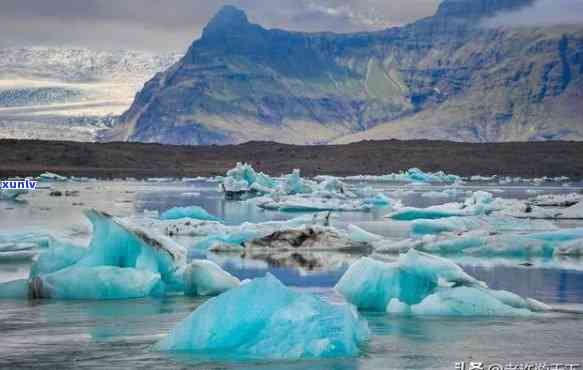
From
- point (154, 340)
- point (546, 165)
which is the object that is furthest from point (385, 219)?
point (546, 165)

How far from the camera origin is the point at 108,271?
465 inches

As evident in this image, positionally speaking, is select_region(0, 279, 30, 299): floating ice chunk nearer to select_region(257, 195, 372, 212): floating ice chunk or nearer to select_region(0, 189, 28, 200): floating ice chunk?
select_region(257, 195, 372, 212): floating ice chunk

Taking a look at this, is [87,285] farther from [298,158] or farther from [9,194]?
[298,158]

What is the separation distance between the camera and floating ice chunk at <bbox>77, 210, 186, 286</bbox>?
38.6ft

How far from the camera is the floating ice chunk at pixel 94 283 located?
11.8 m

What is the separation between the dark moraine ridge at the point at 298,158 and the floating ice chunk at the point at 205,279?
65.3m

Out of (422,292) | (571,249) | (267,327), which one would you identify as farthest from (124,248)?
(571,249)

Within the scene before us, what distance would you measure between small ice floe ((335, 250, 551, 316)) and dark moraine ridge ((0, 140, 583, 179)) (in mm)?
66567

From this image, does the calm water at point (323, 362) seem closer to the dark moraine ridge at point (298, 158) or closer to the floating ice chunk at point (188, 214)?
the floating ice chunk at point (188, 214)

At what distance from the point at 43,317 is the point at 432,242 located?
8089 millimetres

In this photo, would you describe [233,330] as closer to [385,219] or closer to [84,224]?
[84,224]

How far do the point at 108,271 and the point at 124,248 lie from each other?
329 mm

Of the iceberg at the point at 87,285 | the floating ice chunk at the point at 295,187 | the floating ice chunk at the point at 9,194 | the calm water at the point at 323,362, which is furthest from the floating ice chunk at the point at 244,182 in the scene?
the iceberg at the point at 87,285

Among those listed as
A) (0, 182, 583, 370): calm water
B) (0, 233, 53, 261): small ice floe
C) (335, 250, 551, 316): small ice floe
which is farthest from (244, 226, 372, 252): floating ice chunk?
(335, 250, 551, 316): small ice floe
